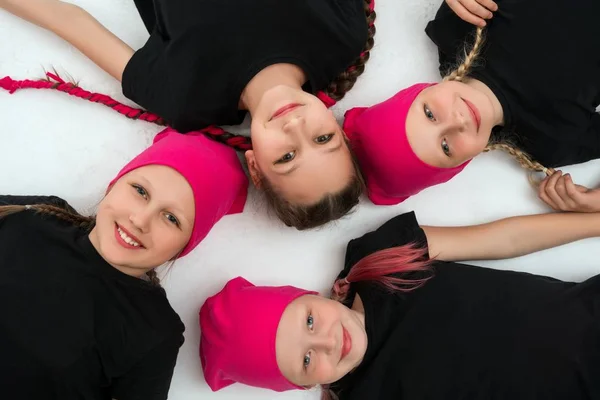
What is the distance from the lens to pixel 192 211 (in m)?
0.94

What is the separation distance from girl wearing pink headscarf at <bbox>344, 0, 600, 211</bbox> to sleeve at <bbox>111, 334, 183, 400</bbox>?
0.54 m

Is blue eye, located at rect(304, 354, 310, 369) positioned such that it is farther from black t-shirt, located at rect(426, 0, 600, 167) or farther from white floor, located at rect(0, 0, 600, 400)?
black t-shirt, located at rect(426, 0, 600, 167)

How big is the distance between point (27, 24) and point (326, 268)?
0.83m

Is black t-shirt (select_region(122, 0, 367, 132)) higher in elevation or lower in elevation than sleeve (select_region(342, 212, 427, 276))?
higher

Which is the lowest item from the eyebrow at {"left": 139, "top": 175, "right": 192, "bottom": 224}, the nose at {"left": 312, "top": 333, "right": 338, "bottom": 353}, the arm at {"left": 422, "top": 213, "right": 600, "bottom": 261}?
the nose at {"left": 312, "top": 333, "right": 338, "bottom": 353}

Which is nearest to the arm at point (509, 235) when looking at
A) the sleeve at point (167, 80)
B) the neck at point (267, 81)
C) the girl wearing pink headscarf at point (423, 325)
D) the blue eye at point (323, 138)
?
the girl wearing pink headscarf at point (423, 325)

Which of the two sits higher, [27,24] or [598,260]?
[27,24]

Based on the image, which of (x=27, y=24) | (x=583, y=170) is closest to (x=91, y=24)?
(x=27, y=24)

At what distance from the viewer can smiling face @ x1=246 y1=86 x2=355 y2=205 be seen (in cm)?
90

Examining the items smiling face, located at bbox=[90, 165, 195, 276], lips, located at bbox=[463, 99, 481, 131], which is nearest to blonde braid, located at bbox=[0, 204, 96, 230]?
smiling face, located at bbox=[90, 165, 195, 276]

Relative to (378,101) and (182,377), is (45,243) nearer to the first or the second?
(182,377)

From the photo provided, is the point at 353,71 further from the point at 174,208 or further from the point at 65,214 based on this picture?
the point at 65,214

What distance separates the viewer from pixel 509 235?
1133mm

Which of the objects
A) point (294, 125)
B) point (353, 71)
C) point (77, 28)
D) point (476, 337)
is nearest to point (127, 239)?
point (294, 125)
